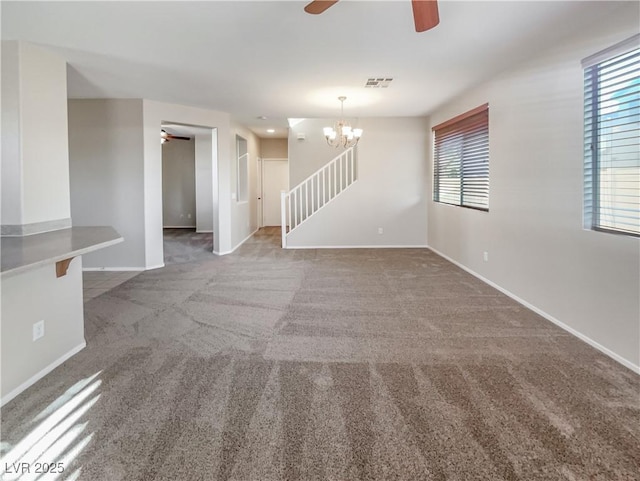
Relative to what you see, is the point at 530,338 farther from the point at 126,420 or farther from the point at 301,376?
the point at 126,420

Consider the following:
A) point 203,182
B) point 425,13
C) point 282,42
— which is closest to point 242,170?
point 203,182

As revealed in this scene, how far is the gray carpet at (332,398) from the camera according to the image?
1749 mm

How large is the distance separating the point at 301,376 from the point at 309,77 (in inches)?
138

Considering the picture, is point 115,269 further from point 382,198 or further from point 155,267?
point 382,198

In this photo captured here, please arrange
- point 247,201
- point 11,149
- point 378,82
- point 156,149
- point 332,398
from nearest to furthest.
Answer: point 332,398 < point 11,149 < point 378,82 < point 156,149 < point 247,201

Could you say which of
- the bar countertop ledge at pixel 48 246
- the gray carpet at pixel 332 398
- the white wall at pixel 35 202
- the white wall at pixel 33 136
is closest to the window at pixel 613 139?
the gray carpet at pixel 332 398

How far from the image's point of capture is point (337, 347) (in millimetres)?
3004

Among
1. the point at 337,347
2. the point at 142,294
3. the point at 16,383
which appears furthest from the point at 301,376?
the point at 142,294

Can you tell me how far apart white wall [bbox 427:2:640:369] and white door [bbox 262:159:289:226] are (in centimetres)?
694

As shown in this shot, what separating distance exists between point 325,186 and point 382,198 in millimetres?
1469

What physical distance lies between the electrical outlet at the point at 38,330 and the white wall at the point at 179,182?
9041 millimetres

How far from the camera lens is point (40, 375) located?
2.55 meters

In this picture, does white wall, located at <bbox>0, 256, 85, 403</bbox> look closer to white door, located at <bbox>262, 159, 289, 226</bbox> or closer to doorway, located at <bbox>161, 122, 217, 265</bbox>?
doorway, located at <bbox>161, 122, 217, 265</bbox>

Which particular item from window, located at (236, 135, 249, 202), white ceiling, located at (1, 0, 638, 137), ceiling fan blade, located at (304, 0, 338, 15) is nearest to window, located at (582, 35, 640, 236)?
white ceiling, located at (1, 0, 638, 137)
